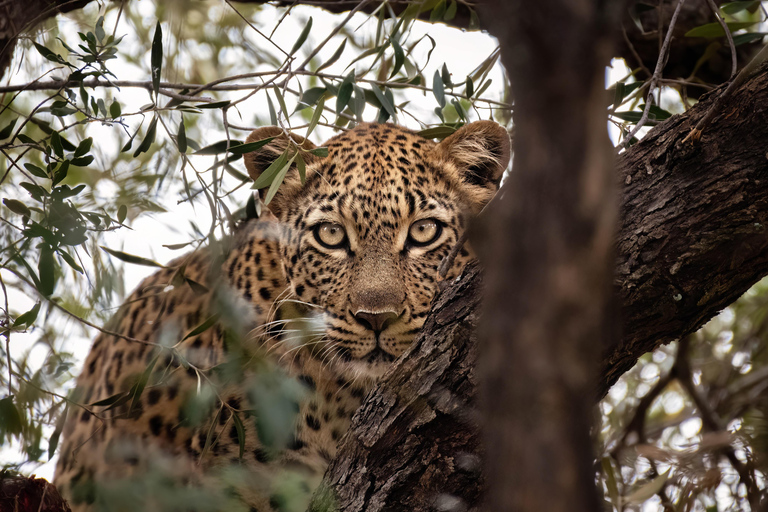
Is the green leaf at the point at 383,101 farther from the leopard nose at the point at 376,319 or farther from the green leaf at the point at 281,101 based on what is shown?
the leopard nose at the point at 376,319

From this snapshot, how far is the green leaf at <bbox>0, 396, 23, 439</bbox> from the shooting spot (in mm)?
3029

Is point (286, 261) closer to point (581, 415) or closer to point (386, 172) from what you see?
point (386, 172)

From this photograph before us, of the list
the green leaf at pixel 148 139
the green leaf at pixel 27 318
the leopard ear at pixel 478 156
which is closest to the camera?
the green leaf at pixel 27 318

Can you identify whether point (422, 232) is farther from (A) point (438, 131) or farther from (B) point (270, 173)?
(B) point (270, 173)

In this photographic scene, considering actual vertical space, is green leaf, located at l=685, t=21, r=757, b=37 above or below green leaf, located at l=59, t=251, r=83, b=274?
above

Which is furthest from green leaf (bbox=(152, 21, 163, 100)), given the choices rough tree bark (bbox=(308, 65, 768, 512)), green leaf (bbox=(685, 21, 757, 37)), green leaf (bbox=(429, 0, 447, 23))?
green leaf (bbox=(685, 21, 757, 37))

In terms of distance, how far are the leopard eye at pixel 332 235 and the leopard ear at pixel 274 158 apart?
0.38 m

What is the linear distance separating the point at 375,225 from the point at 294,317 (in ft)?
2.39

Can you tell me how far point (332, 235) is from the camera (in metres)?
4.36

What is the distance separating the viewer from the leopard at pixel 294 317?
3918 millimetres

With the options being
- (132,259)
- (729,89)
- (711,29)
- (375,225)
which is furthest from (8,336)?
(711,29)

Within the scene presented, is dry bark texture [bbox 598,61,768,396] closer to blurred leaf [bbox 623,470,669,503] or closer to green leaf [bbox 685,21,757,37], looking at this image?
blurred leaf [bbox 623,470,669,503]

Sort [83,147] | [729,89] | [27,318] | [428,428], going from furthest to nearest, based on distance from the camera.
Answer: [83,147] < [27,318] < [428,428] < [729,89]

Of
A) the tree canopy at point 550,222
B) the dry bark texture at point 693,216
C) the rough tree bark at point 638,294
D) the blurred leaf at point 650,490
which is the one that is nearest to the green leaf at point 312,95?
the tree canopy at point 550,222
